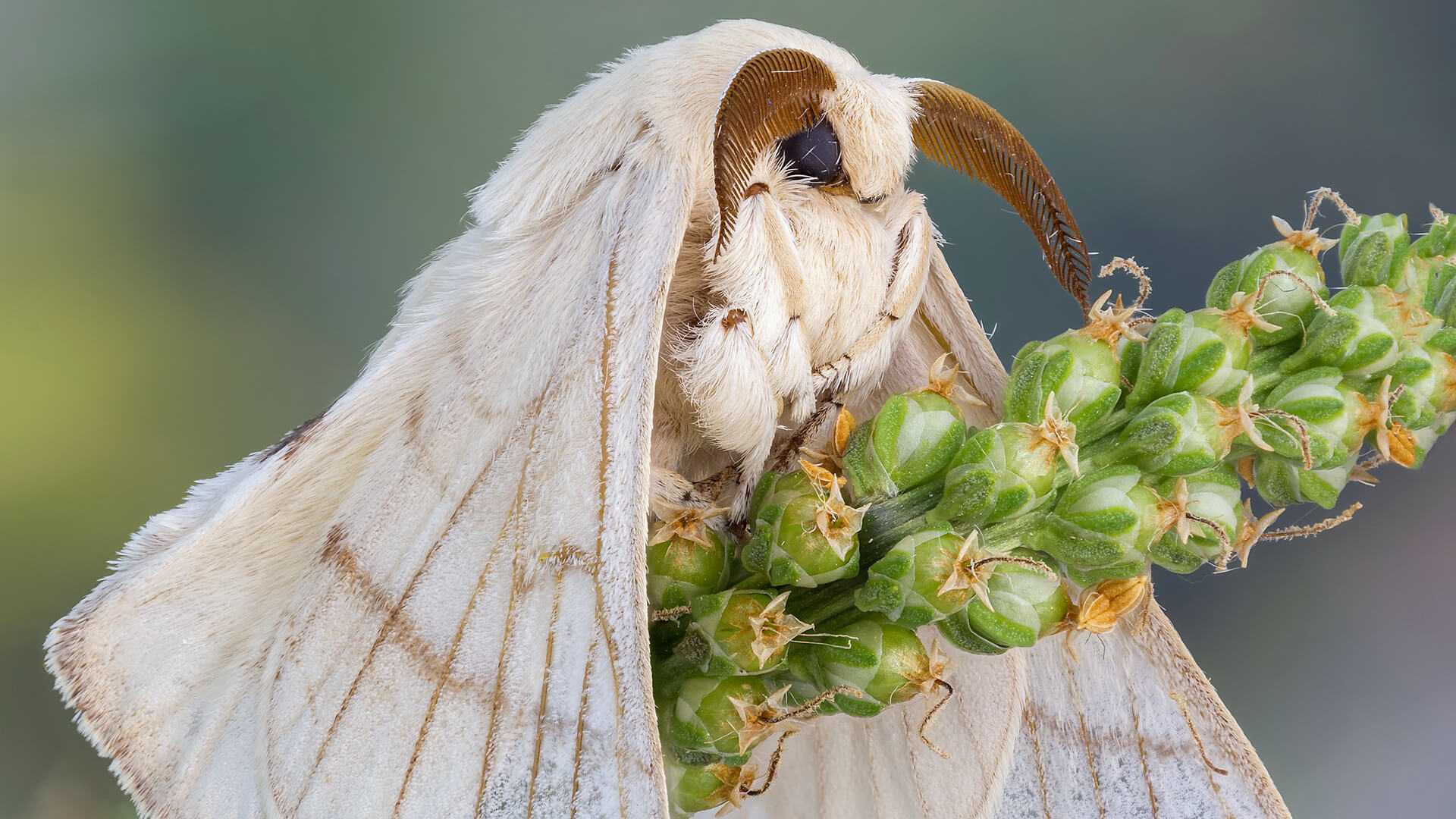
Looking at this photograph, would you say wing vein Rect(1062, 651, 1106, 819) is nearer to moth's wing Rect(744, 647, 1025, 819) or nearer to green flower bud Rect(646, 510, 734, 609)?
moth's wing Rect(744, 647, 1025, 819)

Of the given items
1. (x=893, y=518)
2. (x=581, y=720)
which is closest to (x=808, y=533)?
(x=893, y=518)

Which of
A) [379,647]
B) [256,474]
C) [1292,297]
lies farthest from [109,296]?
[1292,297]

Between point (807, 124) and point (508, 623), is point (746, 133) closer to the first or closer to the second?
point (807, 124)

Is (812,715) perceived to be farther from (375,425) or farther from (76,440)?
(76,440)

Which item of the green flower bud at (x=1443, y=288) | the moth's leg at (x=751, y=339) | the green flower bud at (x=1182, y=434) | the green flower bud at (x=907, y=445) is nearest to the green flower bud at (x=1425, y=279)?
the green flower bud at (x=1443, y=288)

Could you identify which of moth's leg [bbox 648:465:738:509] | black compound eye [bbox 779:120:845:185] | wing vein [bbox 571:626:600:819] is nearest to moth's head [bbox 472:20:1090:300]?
black compound eye [bbox 779:120:845:185]

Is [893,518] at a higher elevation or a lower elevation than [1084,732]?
higher

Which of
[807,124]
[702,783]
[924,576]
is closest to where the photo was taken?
[924,576]
